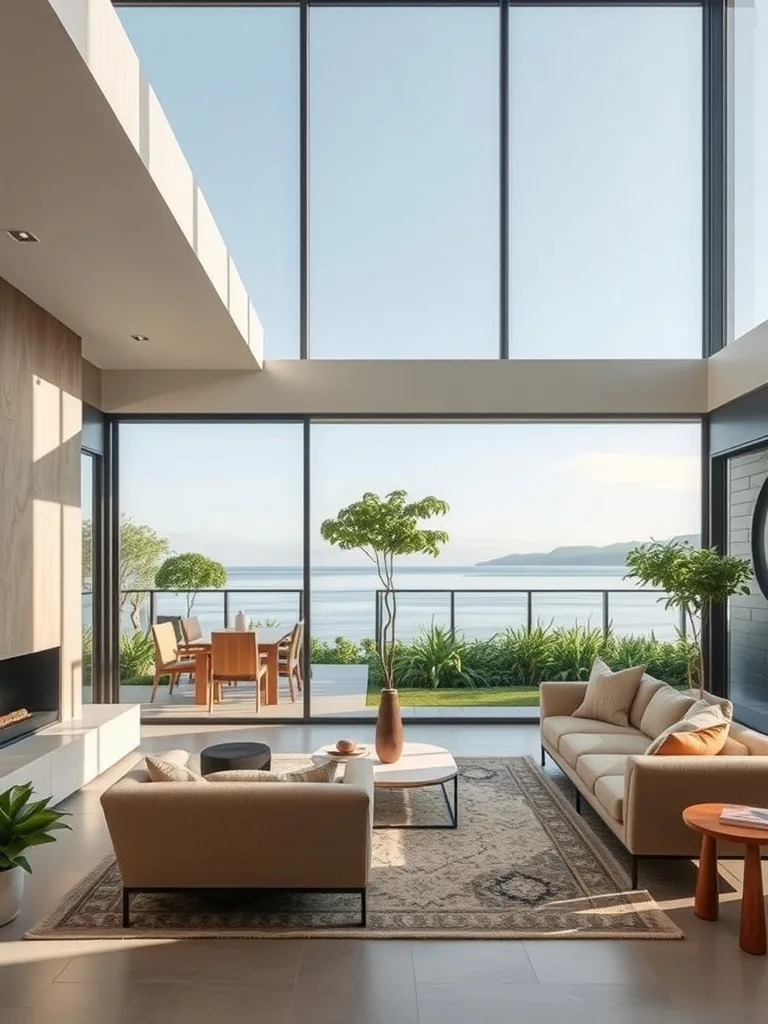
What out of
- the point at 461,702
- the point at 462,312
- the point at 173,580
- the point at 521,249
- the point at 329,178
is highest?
the point at 329,178

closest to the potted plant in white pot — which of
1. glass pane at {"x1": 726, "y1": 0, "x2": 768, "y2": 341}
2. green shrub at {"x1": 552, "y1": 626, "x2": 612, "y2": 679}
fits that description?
glass pane at {"x1": 726, "y1": 0, "x2": 768, "y2": 341}

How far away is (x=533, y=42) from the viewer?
23.7 ft

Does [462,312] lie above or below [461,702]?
above

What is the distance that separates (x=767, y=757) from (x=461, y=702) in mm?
5159

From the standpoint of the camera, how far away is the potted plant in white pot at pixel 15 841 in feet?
10.9

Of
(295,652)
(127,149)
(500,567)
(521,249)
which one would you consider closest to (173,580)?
(295,652)

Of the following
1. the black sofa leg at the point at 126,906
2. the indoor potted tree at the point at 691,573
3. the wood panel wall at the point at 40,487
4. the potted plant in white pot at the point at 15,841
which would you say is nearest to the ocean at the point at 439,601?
the wood panel wall at the point at 40,487

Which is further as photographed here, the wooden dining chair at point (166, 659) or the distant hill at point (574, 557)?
the distant hill at point (574, 557)

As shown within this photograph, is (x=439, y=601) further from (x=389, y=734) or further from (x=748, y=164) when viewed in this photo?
(x=389, y=734)

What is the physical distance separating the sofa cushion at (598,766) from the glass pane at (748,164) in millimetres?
3458

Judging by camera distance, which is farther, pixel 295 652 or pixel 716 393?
pixel 295 652

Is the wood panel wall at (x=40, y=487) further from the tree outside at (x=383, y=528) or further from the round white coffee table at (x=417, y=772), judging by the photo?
the round white coffee table at (x=417, y=772)

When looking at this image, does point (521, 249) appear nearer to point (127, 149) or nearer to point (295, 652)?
point (295, 652)

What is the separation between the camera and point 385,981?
2.89m
